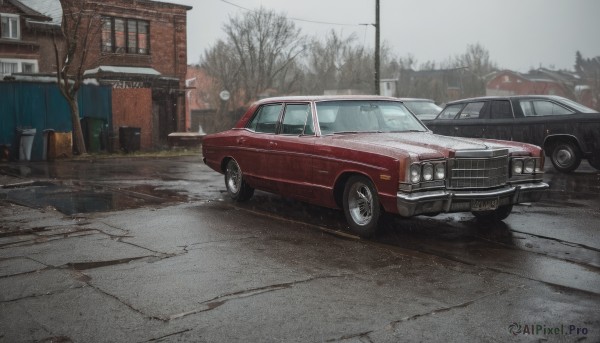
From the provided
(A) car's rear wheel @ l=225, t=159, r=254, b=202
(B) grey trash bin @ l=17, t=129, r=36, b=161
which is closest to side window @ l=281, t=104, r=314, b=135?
(A) car's rear wheel @ l=225, t=159, r=254, b=202

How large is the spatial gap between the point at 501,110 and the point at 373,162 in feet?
26.1

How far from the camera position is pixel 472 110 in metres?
13.9

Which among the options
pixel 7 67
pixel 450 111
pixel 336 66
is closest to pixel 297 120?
pixel 450 111

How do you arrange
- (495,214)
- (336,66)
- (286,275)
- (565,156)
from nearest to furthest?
(286,275) → (495,214) → (565,156) → (336,66)

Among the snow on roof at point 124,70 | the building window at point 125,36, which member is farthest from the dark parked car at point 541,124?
the building window at point 125,36

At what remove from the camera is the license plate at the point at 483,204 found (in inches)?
256

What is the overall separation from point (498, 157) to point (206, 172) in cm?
873

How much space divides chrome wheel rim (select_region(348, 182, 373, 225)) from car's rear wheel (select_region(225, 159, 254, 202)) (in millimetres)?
2608

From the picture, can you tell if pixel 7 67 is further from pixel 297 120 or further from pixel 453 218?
pixel 453 218

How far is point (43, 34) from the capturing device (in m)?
26.7

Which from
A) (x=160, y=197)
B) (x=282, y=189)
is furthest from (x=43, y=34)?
(x=282, y=189)

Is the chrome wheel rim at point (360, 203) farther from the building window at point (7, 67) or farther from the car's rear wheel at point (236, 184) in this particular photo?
the building window at point (7, 67)

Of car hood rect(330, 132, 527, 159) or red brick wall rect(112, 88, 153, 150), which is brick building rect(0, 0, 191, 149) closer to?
red brick wall rect(112, 88, 153, 150)

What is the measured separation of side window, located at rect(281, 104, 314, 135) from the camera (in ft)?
25.9
